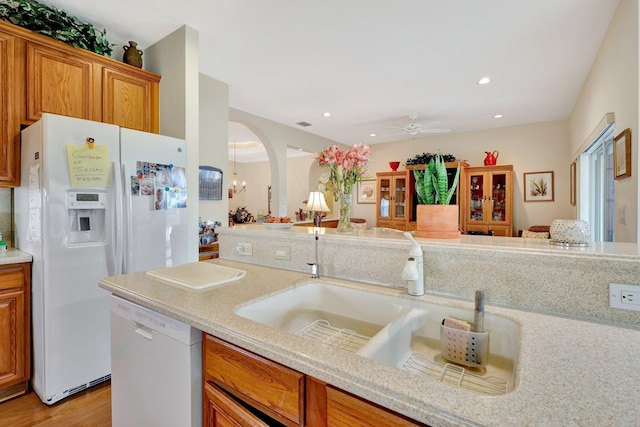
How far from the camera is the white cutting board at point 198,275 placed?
4.18 feet

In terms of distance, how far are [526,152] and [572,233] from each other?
4.95 metres

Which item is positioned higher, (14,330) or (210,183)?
(210,183)

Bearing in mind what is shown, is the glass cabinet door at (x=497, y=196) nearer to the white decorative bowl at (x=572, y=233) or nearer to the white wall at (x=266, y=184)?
the white wall at (x=266, y=184)

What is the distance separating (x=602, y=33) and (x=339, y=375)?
338 cm

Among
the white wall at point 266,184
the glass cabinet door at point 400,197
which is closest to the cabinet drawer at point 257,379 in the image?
the glass cabinet door at point 400,197

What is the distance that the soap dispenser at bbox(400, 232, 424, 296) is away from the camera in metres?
1.06

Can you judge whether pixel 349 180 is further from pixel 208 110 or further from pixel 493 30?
pixel 208 110

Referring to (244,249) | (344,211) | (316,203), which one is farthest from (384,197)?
(244,249)

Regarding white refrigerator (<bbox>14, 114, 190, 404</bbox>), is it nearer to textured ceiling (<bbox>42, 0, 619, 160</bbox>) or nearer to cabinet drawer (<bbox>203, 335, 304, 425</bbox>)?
textured ceiling (<bbox>42, 0, 619, 160</bbox>)

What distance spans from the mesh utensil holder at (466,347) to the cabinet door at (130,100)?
272 centimetres

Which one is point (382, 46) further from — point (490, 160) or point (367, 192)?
point (367, 192)

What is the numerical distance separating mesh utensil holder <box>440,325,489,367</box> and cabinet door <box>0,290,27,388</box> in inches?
96.4

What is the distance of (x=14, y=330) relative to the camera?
1853mm

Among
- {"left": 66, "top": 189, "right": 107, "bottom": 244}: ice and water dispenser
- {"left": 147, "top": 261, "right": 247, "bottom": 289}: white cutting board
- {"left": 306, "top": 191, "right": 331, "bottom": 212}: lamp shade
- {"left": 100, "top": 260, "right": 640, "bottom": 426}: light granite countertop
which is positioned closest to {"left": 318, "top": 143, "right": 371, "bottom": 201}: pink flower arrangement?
{"left": 306, "top": 191, "right": 331, "bottom": 212}: lamp shade
